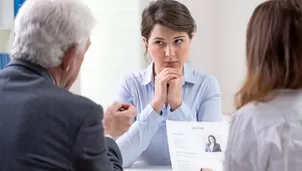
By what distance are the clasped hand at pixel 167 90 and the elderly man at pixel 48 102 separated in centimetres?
75

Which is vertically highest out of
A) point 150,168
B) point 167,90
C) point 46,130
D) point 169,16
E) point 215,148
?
point 169,16

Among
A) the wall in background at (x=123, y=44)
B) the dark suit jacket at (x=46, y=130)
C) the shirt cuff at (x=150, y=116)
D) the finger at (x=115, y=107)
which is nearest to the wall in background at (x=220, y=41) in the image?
the wall in background at (x=123, y=44)

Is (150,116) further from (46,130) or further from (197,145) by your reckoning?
(46,130)

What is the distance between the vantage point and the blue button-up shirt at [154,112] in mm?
1821

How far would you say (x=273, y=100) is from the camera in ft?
3.38

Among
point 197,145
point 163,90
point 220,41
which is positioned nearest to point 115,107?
point 197,145

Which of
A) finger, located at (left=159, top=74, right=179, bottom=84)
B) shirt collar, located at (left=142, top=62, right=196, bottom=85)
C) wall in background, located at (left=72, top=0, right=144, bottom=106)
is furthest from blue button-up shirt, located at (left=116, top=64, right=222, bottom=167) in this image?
wall in background, located at (left=72, top=0, right=144, bottom=106)

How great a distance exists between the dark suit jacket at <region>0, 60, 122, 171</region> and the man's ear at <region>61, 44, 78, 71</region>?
82mm

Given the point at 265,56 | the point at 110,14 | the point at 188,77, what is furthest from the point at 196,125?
the point at 110,14

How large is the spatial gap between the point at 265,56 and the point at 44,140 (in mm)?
525

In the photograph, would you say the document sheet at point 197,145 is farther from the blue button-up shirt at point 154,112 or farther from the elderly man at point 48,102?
→ the elderly man at point 48,102

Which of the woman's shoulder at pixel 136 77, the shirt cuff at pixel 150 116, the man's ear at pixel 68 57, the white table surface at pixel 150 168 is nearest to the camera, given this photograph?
the man's ear at pixel 68 57

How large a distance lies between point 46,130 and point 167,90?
0.94 meters

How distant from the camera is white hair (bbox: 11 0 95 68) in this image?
107 centimetres
